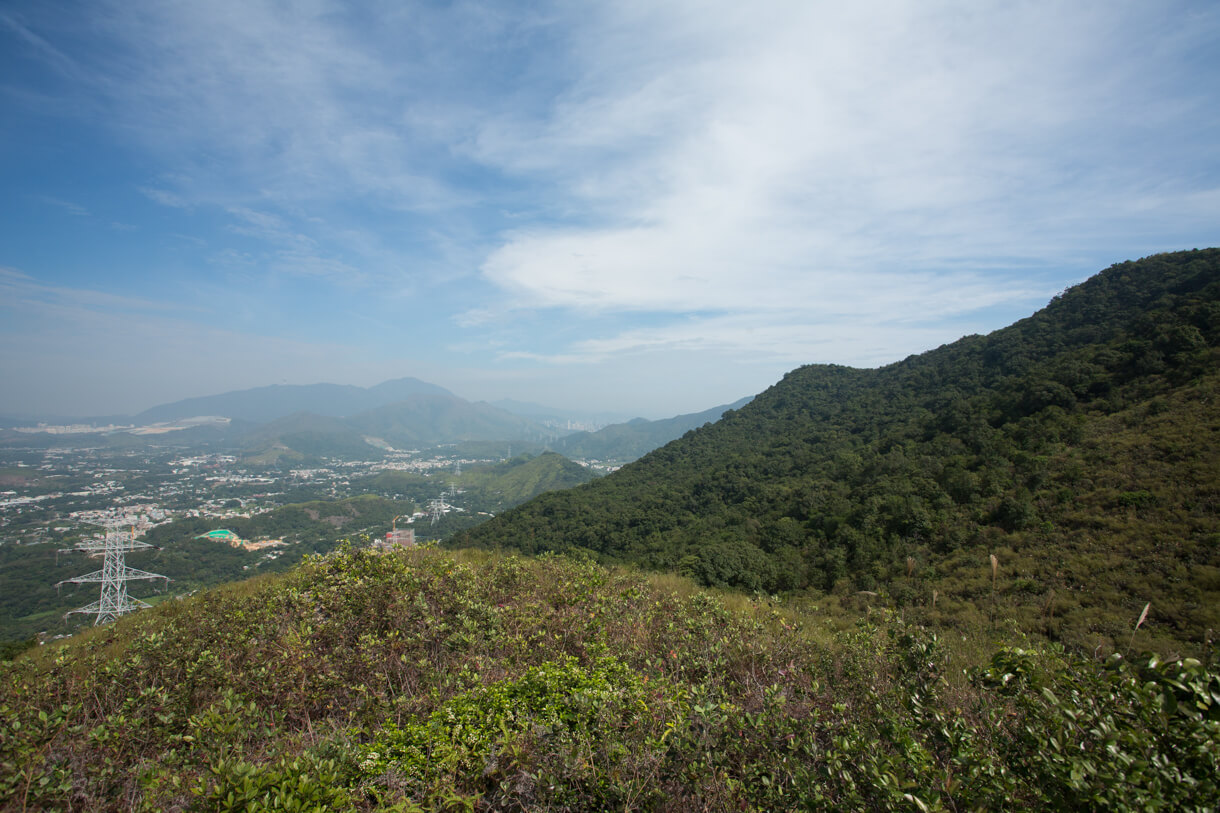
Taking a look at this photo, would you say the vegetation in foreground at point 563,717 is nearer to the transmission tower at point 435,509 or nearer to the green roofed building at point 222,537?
the green roofed building at point 222,537

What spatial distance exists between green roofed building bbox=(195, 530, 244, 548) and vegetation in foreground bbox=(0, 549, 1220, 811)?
56384 millimetres

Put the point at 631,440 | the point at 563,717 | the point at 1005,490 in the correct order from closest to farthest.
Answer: the point at 563,717 → the point at 1005,490 → the point at 631,440

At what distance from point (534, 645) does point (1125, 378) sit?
31271 millimetres

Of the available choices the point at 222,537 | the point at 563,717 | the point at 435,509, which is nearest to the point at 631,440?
the point at 435,509

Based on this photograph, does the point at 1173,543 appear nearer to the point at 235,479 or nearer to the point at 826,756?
the point at 826,756

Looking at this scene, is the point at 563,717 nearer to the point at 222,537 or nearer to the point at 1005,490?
the point at 1005,490

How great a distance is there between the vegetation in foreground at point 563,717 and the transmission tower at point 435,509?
66.6 meters

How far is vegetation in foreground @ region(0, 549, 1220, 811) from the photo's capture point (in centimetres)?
203

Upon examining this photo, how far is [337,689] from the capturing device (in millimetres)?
4207

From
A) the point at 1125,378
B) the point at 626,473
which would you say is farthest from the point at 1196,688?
the point at 626,473

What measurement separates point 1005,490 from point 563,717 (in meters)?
22.5

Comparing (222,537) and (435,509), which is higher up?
(222,537)

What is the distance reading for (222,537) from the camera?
48312mm

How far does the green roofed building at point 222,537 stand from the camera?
47756 mm
